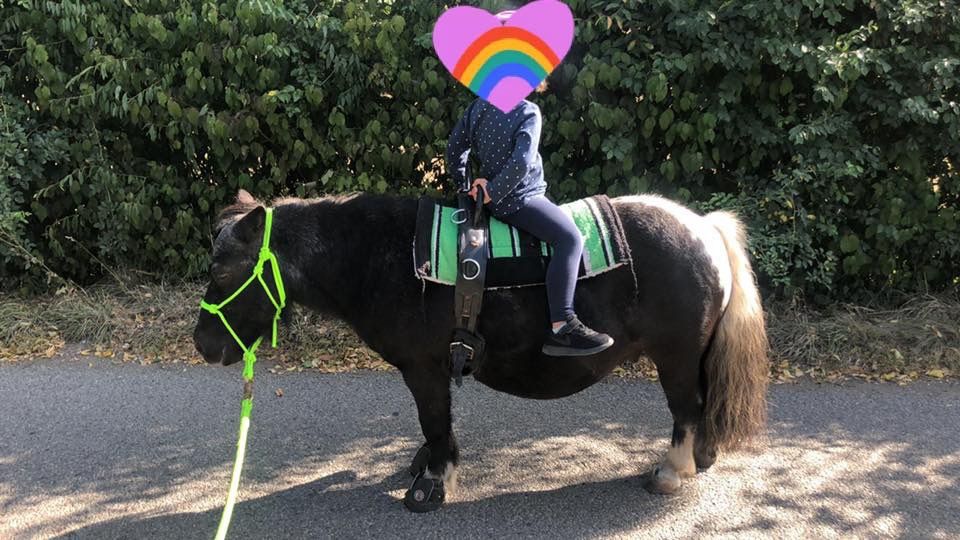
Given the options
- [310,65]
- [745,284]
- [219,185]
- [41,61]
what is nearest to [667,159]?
[745,284]

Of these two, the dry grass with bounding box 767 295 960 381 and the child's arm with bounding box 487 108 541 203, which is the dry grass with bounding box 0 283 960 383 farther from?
the child's arm with bounding box 487 108 541 203


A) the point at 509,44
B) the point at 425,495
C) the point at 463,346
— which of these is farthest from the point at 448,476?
the point at 509,44

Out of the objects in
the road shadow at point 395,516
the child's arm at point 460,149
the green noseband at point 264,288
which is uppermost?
the child's arm at point 460,149

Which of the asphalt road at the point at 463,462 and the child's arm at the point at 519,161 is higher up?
the child's arm at the point at 519,161

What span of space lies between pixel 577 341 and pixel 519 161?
0.82 metres

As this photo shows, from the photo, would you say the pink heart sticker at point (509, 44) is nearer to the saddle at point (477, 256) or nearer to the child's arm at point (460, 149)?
the child's arm at point (460, 149)

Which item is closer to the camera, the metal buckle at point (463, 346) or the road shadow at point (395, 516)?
the metal buckle at point (463, 346)

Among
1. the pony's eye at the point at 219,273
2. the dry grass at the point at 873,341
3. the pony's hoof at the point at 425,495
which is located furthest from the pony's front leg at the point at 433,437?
the dry grass at the point at 873,341

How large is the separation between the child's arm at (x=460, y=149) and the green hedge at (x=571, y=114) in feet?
5.99

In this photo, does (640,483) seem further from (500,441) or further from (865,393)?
(865,393)

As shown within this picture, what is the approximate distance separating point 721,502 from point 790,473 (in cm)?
51

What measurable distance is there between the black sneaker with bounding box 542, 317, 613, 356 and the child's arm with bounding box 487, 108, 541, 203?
64 centimetres

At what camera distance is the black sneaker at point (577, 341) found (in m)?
2.81

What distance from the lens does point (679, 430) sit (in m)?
3.26
